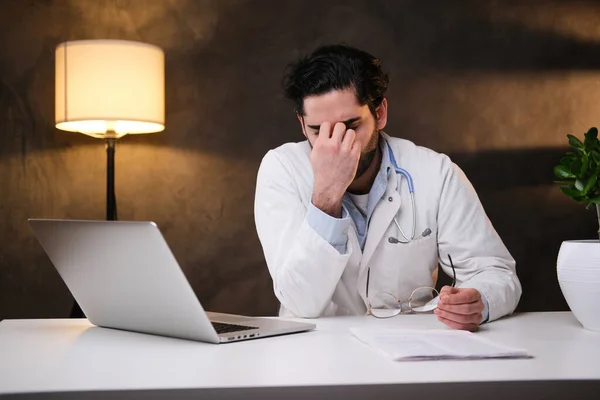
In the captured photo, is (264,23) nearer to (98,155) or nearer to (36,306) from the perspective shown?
(98,155)

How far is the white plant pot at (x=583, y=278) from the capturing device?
4.33ft

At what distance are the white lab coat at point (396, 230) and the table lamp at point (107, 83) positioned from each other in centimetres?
72

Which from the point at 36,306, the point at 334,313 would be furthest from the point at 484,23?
the point at 36,306

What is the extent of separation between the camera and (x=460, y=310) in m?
1.33

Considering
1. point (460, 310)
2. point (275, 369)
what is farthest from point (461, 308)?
point (275, 369)

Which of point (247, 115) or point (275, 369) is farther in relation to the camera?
point (247, 115)

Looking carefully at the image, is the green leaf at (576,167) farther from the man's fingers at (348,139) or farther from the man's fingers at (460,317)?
the man's fingers at (348,139)

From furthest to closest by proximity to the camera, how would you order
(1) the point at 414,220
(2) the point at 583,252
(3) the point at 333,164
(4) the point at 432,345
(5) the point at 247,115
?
1. (5) the point at 247,115
2. (1) the point at 414,220
3. (3) the point at 333,164
4. (2) the point at 583,252
5. (4) the point at 432,345

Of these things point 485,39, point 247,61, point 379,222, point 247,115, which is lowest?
point 379,222

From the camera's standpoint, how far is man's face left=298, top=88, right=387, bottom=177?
6.52 ft

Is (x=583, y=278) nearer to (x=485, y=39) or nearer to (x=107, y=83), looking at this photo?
(x=107, y=83)

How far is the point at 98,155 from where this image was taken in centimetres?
293

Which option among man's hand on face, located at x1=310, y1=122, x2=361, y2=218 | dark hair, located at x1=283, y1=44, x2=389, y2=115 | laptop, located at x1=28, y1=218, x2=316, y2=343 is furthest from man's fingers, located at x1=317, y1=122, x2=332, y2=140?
laptop, located at x1=28, y1=218, x2=316, y2=343

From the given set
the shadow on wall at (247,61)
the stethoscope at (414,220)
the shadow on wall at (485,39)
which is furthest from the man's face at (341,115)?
the shadow on wall at (485,39)
